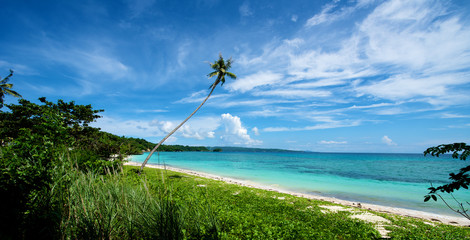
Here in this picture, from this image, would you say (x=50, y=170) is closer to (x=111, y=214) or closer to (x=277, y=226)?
(x=111, y=214)

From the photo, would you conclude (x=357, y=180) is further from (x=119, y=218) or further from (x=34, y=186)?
(x=34, y=186)

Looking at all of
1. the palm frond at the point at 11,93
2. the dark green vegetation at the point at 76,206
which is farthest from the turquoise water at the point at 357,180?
the palm frond at the point at 11,93

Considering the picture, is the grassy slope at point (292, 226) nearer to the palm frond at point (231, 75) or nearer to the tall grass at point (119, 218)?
the tall grass at point (119, 218)

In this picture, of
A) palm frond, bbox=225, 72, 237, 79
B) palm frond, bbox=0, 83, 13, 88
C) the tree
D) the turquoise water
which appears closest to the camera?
the tree

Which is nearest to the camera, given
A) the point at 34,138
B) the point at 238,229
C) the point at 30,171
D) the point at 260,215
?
the point at 30,171

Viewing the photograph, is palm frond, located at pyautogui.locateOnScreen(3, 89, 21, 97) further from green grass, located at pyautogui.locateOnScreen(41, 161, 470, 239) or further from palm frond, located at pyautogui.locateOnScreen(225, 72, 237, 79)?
green grass, located at pyautogui.locateOnScreen(41, 161, 470, 239)

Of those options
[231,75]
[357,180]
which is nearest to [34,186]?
[231,75]

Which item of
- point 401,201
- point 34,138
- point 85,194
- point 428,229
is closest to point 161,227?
point 85,194

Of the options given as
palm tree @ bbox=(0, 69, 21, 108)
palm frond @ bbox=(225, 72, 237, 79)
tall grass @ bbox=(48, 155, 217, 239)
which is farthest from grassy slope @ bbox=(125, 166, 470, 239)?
palm tree @ bbox=(0, 69, 21, 108)

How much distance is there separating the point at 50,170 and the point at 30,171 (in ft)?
1.15

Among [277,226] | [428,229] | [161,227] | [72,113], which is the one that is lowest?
[428,229]

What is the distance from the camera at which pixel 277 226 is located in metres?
6.95

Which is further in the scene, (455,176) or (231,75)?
(231,75)

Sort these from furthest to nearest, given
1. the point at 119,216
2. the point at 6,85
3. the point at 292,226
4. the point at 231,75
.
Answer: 1. the point at 6,85
2. the point at 231,75
3. the point at 292,226
4. the point at 119,216
